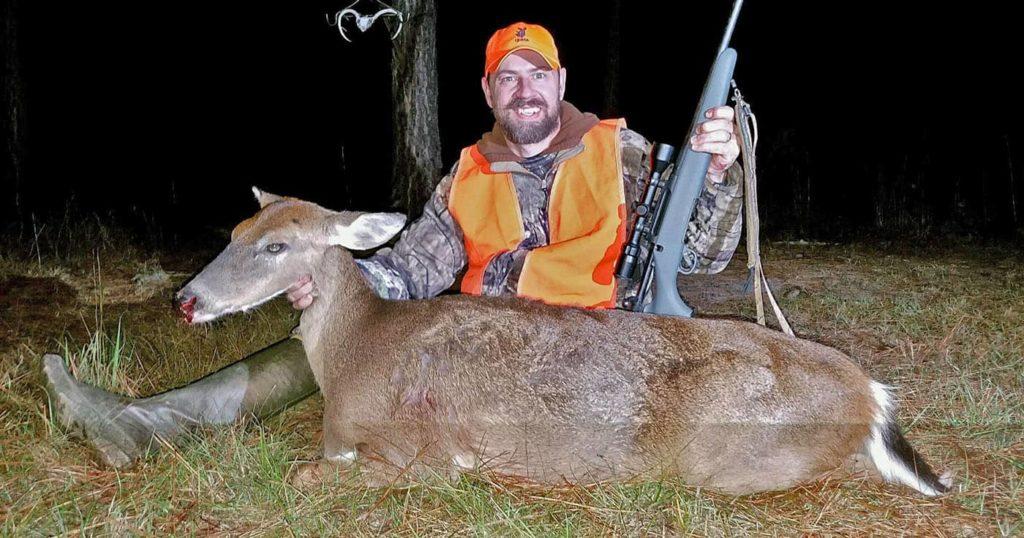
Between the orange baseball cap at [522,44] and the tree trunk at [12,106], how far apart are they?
8.11m

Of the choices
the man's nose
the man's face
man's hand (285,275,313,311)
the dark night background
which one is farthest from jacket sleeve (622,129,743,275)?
the dark night background

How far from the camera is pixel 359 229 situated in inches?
140

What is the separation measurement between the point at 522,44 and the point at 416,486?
2506 millimetres

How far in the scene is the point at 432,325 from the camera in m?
3.21

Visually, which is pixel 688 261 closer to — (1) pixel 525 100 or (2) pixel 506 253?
(2) pixel 506 253

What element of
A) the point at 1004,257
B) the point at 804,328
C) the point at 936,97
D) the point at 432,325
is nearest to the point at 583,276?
the point at 432,325

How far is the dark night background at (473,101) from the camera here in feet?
41.3

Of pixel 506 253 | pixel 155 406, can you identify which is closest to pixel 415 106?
pixel 506 253

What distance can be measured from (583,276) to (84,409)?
7.80ft

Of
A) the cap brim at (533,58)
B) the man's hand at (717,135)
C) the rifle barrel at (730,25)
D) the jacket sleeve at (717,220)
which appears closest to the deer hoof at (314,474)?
the jacket sleeve at (717,220)

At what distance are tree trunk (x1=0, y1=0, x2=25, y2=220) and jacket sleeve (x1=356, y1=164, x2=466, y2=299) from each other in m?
7.85

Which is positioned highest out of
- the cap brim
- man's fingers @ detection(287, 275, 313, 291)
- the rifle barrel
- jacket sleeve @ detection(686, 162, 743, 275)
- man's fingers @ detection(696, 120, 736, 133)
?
the rifle barrel

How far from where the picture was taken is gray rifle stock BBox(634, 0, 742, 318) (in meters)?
3.63

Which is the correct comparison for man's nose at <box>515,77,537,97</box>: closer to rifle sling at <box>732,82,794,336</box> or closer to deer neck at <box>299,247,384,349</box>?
rifle sling at <box>732,82,794,336</box>
